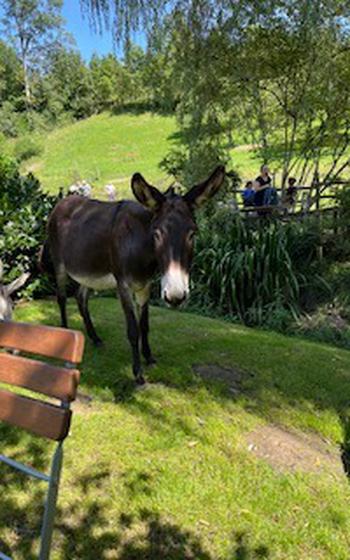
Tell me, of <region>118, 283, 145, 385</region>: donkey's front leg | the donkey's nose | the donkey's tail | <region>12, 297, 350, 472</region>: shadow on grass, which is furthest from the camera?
the donkey's tail

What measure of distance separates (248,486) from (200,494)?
1.04ft

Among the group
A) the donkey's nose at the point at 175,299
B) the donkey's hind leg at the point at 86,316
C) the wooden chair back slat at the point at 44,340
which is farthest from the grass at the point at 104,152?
the wooden chair back slat at the point at 44,340

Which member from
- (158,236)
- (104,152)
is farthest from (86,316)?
(104,152)

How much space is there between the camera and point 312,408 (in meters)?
3.52

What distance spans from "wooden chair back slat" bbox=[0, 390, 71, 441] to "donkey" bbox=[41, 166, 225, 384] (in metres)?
1.22

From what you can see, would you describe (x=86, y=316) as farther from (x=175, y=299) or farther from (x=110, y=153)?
(x=110, y=153)

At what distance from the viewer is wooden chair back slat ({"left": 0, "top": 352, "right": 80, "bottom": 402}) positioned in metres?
1.44

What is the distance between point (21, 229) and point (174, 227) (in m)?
4.26

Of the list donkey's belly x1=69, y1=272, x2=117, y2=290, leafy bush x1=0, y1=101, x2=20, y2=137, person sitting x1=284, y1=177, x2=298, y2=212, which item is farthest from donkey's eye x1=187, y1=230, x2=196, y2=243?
leafy bush x1=0, y1=101, x2=20, y2=137

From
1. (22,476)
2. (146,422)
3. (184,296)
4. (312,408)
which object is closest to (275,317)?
(312,408)

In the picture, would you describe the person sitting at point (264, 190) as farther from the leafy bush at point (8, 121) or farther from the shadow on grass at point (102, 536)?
the leafy bush at point (8, 121)

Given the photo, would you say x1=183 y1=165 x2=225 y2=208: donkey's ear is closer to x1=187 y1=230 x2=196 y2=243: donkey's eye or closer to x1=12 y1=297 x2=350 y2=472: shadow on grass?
x1=187 y1=230 x2=196 y2=243: donkey's eye

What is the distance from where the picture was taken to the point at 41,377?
1510mm

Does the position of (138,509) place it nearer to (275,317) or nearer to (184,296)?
(184,296)
